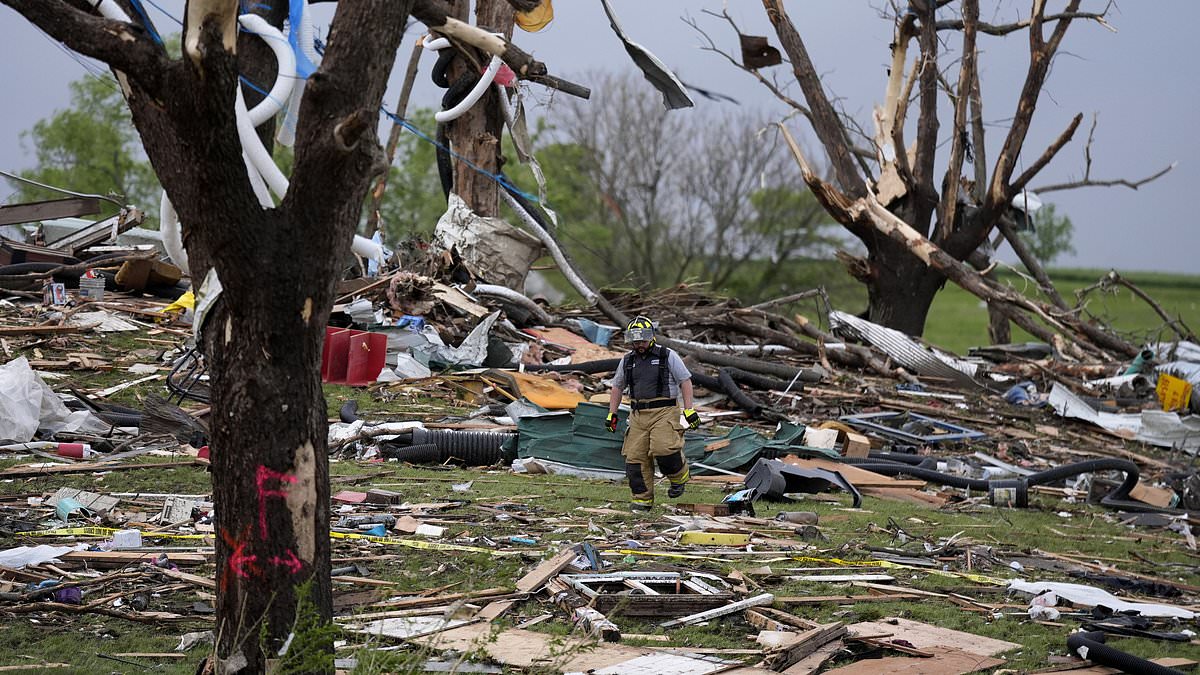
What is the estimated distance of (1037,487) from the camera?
15.0 meters

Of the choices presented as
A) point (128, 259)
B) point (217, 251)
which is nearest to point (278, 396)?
point (217, 251)

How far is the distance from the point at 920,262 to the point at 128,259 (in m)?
16.0

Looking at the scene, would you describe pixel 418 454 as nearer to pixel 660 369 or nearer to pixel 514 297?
pixel 660 369

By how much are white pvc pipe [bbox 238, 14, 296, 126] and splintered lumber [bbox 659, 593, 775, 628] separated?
13.2ft

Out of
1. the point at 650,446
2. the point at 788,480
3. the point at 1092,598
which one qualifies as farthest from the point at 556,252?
A: the point at 1092,598

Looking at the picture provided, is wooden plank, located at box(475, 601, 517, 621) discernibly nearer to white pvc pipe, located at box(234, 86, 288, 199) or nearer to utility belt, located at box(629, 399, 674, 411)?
white pvc pipe, located at box(234, 86, 288, 199)

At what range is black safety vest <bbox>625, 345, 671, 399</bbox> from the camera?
1159 centimetres

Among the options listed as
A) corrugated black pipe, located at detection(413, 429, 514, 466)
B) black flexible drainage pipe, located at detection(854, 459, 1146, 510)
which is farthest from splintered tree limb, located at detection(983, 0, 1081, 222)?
corrugated black pipe, located at detection(413, 429, 514, 466)

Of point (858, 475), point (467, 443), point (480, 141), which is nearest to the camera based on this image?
point (467, 443)

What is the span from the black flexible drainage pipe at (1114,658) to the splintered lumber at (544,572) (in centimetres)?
308

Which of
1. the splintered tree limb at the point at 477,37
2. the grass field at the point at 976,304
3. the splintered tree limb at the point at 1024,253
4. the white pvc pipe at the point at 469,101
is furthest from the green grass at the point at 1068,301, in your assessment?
the splintered tree limb at the point at 477,37

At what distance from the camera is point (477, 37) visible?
5391mm

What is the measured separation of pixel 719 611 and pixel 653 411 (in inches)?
177

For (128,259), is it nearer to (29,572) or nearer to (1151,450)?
(29,572)
